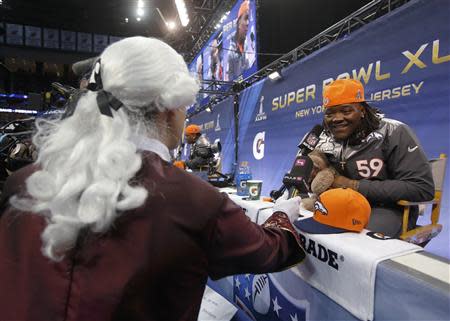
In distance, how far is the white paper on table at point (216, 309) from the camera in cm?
150

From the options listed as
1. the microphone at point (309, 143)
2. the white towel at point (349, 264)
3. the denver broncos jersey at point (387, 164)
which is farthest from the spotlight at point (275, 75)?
the white towel at point (349, 264)

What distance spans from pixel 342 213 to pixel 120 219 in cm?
74

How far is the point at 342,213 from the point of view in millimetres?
1044

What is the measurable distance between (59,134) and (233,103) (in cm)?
669

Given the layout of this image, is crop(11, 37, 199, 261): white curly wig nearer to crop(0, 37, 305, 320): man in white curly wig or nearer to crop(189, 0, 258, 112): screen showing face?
crop(0, 37, 305, 320): man in white curly wig

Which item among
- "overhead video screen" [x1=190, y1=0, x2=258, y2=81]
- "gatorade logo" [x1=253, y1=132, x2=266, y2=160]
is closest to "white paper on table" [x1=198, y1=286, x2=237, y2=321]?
"overhead video screen" [x1=190, y1=0, x2=258, y2=81]

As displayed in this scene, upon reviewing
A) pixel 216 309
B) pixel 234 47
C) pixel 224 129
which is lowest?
pixel 216 309

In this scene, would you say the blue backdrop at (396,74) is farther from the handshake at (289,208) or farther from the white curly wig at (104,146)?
the white curly wig at (104,146)

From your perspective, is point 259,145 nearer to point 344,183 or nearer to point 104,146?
point 344,183

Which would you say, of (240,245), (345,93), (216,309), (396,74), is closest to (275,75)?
(396,74)

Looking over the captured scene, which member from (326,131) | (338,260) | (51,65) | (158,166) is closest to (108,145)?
(158,166)

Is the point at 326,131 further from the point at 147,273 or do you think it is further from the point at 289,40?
the point at 289,40

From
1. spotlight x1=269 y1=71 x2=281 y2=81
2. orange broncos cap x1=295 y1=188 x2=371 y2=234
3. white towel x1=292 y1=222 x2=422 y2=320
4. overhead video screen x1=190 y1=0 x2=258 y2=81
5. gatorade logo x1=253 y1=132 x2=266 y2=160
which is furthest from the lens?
gatorade logo x1=253 y1=132 x2=266 y2=160

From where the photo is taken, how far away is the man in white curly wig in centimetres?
64
